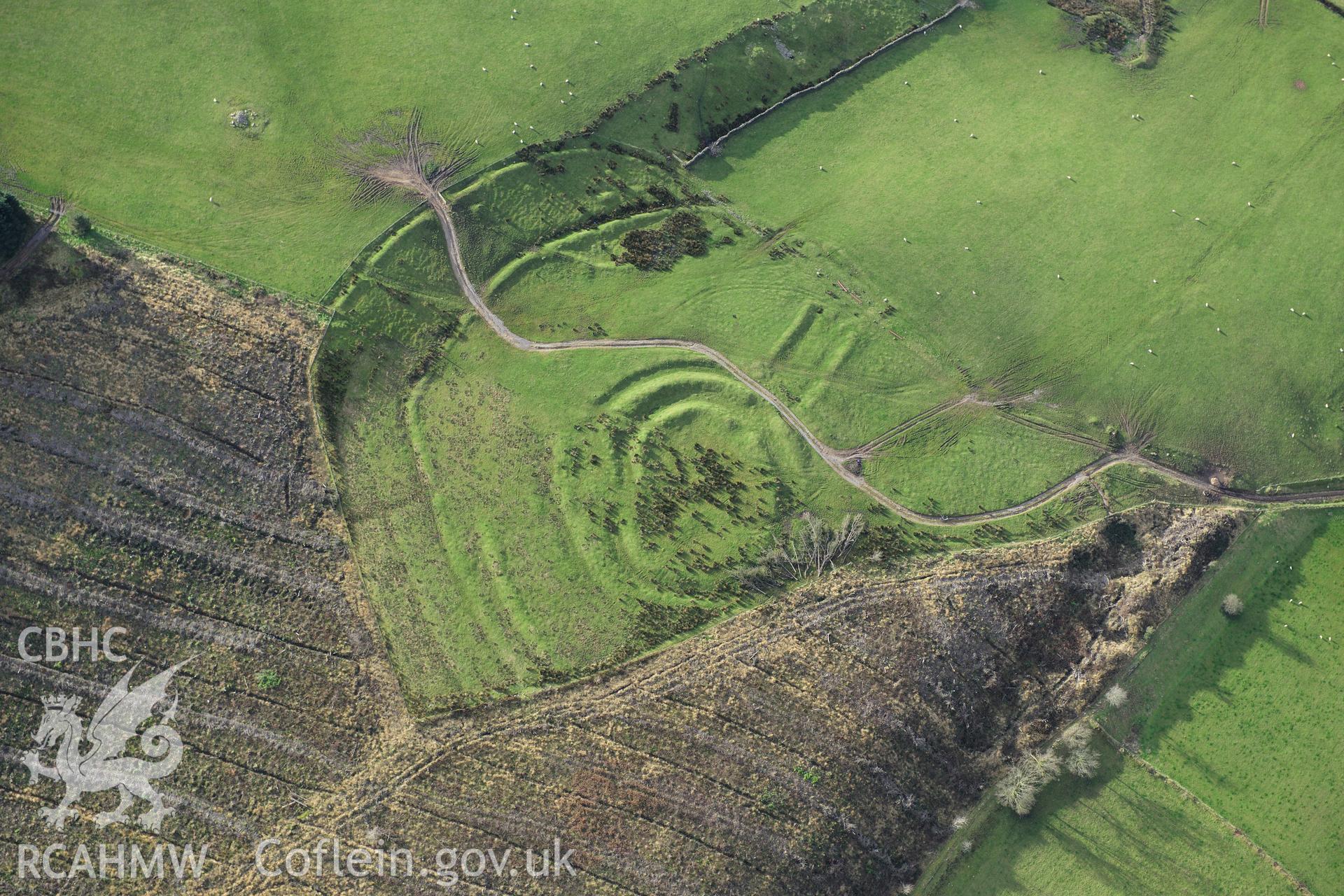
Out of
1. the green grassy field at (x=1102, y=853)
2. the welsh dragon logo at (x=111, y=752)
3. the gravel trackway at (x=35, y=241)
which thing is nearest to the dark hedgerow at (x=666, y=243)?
the gravel trackway at (x=35, y=241)

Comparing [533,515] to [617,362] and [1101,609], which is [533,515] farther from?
[1101,609]

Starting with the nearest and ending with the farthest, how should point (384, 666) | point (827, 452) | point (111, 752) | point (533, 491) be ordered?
point (111, 752) → point (384, 666) → point (533, 491) → point (827, 452)

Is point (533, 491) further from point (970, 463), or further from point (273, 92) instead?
point (273, 92)

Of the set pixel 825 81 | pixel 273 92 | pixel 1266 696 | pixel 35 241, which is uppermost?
pixel 273 92

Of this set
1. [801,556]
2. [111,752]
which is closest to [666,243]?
[801,556]

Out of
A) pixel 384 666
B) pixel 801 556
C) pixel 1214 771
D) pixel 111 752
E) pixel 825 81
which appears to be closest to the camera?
pixel 111 752

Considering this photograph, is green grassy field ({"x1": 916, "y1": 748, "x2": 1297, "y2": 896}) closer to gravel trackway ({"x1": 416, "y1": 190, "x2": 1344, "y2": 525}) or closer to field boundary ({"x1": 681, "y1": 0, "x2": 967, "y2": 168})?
gravel trackway ({"x1": 416, "y1": 190, "x2": 1344, "y2": 525})
